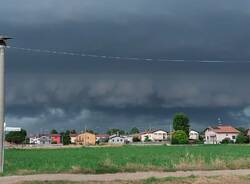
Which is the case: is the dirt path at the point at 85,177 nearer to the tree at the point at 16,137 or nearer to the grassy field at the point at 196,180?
the grassy field at the point at 196,180

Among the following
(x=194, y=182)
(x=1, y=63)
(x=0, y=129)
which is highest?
(x=1, y=63)

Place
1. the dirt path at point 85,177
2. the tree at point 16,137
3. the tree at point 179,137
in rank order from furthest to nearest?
the tree at point 16,137 → the tree at point 179,137 → the dirt path at point 85,177

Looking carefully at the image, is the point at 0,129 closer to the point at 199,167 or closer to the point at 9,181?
the point at 9,181

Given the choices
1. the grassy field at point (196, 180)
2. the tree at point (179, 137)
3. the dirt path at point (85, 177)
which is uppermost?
the tree at point (179, 137)

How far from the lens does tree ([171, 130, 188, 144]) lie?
15125cm

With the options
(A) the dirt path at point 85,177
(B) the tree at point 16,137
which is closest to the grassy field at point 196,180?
(A) the dirt path at point 85,177

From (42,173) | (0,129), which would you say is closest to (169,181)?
(42,173)

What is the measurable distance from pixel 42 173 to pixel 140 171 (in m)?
4.42

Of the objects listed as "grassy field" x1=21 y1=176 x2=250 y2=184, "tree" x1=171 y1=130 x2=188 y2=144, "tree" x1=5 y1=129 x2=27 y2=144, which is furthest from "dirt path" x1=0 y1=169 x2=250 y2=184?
"tree" x1=5 y1=129 x2=27 y2=144

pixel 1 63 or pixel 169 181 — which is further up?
pixel 1 63

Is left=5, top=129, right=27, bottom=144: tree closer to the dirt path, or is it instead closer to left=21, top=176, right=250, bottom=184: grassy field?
the dirt path

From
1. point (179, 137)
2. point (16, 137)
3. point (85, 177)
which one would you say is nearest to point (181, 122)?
point (179, 137)

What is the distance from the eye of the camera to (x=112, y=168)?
2433 centimetres

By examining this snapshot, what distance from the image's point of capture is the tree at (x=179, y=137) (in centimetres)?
15125
